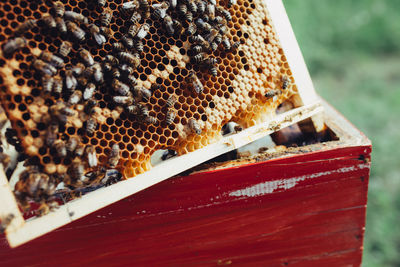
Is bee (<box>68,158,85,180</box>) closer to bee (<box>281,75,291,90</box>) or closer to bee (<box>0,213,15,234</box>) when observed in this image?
bee (<box>0,213,15,234</box>)

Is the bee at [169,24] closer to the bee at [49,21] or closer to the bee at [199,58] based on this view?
the bee at [199,58]

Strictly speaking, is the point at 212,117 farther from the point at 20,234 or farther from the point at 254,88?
the point at 20,234

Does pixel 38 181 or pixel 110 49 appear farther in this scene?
pixel 110 49

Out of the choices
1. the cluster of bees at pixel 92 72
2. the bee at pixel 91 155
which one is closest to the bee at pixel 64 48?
the cluster of bees at pixel 92 72

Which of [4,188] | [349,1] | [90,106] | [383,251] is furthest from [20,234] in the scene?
[349,1]

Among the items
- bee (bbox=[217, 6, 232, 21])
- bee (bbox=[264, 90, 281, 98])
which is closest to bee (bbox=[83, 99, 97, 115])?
bee (bbox=[217, 6, 232, 21])

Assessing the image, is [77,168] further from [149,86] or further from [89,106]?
[149,86]
